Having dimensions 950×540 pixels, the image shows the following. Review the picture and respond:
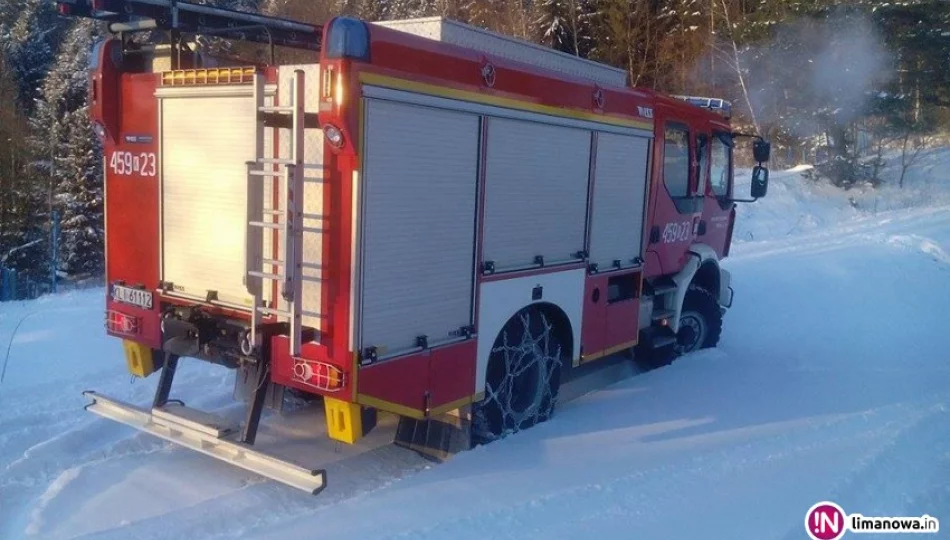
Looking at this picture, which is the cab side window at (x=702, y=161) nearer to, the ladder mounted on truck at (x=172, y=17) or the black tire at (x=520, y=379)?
the black tire at (x=520, y=379)

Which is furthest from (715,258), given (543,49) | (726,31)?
(726,31)

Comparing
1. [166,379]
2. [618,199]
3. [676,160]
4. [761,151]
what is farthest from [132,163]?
[761,151]

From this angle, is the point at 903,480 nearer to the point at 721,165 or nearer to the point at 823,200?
the point at 721,165

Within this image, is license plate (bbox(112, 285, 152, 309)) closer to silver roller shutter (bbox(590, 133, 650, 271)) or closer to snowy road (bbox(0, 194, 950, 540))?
snowy road (bbox(0, 194, 950, 540))

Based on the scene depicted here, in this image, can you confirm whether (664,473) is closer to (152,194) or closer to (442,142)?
(442,142)

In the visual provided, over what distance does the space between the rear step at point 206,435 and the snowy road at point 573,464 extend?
0.22 metres

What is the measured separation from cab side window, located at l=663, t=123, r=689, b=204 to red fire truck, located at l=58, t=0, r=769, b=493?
83 cm

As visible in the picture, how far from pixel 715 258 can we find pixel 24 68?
39.3 meters

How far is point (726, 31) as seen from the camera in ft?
101

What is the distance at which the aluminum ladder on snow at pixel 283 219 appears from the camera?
4574 millimetres

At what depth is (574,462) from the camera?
5801 millimetres

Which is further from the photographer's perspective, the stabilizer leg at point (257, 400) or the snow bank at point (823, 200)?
the snow bank at point (823, 200)

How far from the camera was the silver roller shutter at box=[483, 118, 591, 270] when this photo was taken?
571cm

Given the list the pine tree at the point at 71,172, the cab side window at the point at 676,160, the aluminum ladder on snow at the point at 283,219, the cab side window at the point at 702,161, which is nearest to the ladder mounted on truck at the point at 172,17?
the aluminum ladder on snow at the point at 283,219
